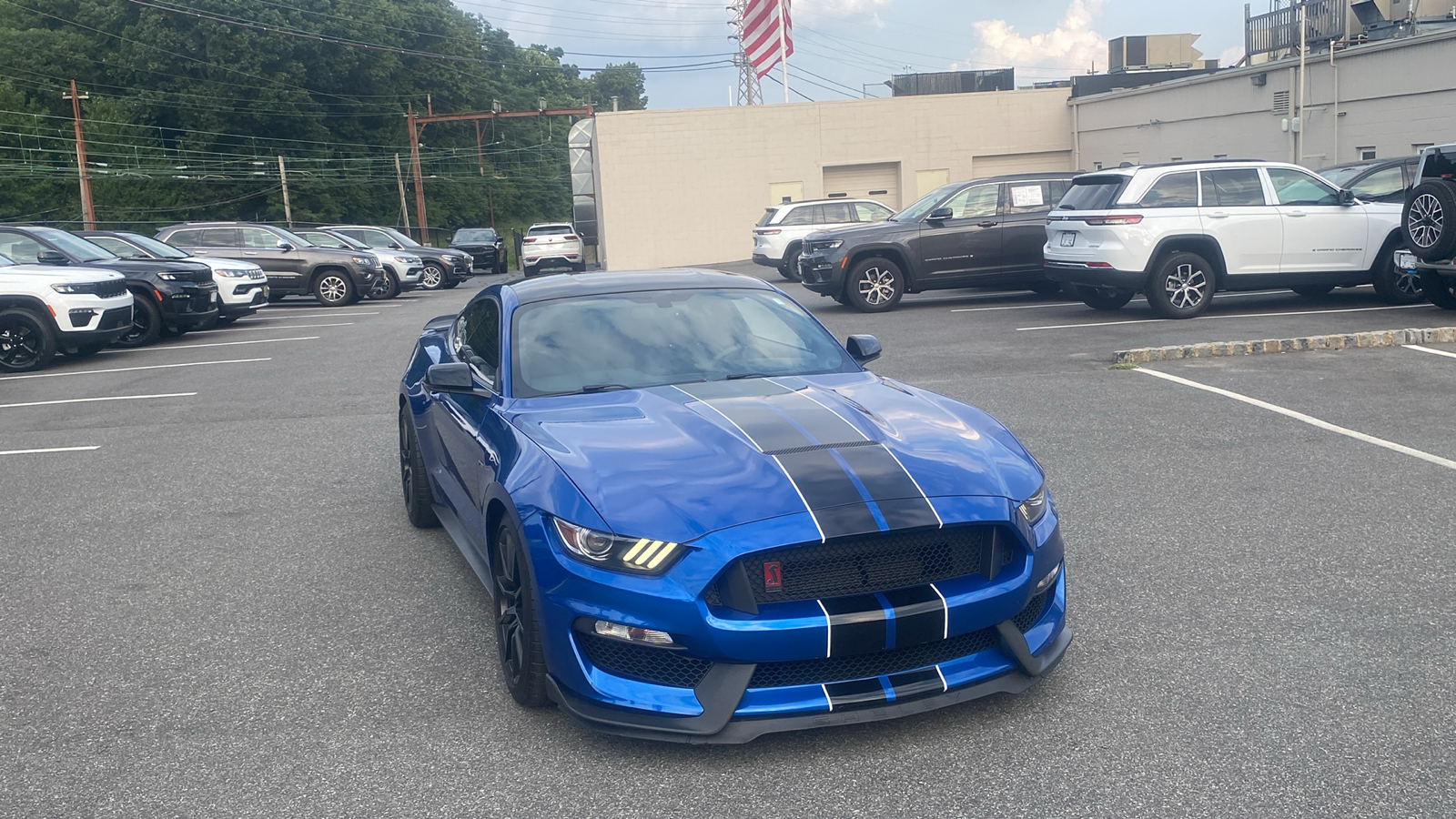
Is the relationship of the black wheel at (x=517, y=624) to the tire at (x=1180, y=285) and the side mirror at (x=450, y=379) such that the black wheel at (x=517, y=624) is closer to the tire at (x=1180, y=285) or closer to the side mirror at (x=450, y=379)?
the side mirror at (x=450, y=379)

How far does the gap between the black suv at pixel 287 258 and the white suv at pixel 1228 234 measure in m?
16.2

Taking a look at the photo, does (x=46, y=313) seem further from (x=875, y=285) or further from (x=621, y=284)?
(x=621, y=284)

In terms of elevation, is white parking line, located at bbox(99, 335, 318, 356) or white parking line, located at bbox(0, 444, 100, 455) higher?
white parking line, located at bbox(99, 335, 318, 356)

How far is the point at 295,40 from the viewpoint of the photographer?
60781 mm

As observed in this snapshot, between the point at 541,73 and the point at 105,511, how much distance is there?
99346 mm

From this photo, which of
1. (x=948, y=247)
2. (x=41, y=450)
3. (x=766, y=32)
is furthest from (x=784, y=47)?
(x=41, y=450)

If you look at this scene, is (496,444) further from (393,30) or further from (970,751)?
(393,30)

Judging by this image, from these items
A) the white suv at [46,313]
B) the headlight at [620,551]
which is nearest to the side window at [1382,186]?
the headlight at [620,551]

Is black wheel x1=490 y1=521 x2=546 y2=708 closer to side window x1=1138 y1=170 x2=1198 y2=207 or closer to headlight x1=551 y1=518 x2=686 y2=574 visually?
headlight x1=551 y1=518 x2=686 y2=574

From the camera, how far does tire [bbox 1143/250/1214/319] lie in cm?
1366

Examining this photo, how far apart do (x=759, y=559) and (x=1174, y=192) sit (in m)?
11.6

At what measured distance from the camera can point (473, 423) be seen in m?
5.05

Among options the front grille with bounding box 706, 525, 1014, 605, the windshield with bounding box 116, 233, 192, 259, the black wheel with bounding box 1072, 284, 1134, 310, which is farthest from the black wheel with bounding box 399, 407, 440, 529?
the windshield with bounding box 116, 233, 192, 259

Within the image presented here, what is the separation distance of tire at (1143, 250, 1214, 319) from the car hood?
383 inches
